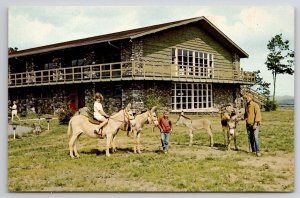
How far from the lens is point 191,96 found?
20.7ft

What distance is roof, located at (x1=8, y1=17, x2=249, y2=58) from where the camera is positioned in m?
6.00

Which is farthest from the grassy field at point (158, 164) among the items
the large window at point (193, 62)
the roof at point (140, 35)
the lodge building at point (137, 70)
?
the roof at point (140, 35)

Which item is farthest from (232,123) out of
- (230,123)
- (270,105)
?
(270,105)

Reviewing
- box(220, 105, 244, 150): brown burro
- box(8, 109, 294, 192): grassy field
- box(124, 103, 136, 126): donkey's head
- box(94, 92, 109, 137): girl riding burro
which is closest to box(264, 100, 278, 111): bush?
box(8, 109, 294, 192): grassy field

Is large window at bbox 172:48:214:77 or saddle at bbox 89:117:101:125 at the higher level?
large window at bbox 172:48:214:77

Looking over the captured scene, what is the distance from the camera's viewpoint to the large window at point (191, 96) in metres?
6.24

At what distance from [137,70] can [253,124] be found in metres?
1.81

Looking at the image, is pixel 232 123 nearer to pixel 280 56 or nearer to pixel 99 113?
pixel 280 56

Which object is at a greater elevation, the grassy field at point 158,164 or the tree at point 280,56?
the tree at point 280,56

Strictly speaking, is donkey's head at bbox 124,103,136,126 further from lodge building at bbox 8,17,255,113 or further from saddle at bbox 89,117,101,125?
saddle at bbox 89,117,101,125

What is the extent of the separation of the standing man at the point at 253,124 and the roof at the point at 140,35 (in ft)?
2.53

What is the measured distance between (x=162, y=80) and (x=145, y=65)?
0.33m

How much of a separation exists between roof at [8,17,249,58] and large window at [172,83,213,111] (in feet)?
2.36

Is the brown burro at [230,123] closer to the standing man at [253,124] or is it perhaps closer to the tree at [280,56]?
the standing man at [253,124]
